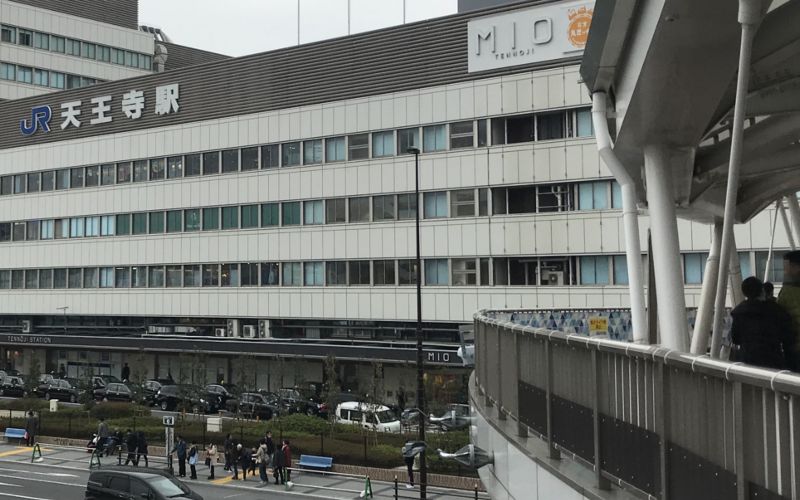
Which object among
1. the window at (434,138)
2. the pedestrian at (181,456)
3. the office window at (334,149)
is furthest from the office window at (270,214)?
the pedestrian at (181,456)

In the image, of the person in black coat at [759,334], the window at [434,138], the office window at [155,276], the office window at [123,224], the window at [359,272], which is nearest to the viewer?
the person in black coat at [759,334]

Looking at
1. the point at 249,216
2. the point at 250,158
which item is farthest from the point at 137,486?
the point at 250,158

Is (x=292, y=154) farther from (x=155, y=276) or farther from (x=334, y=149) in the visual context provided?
(x=155, y=276)

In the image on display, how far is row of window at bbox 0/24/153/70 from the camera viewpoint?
233 ft

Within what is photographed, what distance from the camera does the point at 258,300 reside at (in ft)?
156

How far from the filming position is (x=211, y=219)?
162ft

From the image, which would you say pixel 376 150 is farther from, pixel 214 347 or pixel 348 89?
pixel 214 347

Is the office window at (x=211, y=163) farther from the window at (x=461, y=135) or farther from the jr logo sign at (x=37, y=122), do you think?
the window at (x=461, y=135)

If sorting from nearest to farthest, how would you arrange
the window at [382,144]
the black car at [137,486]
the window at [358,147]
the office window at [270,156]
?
1. the black car at [137,486]
2. the window at [382,144]
3. the window at [358,147]
4. the office window at [270,156]

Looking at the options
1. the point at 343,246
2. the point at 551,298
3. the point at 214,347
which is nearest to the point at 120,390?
the point at 214,347

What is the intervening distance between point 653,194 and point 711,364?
4271 mm

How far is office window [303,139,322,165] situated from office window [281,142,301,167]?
44cm

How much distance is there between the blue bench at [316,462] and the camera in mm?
29516

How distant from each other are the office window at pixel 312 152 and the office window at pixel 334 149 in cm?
47
